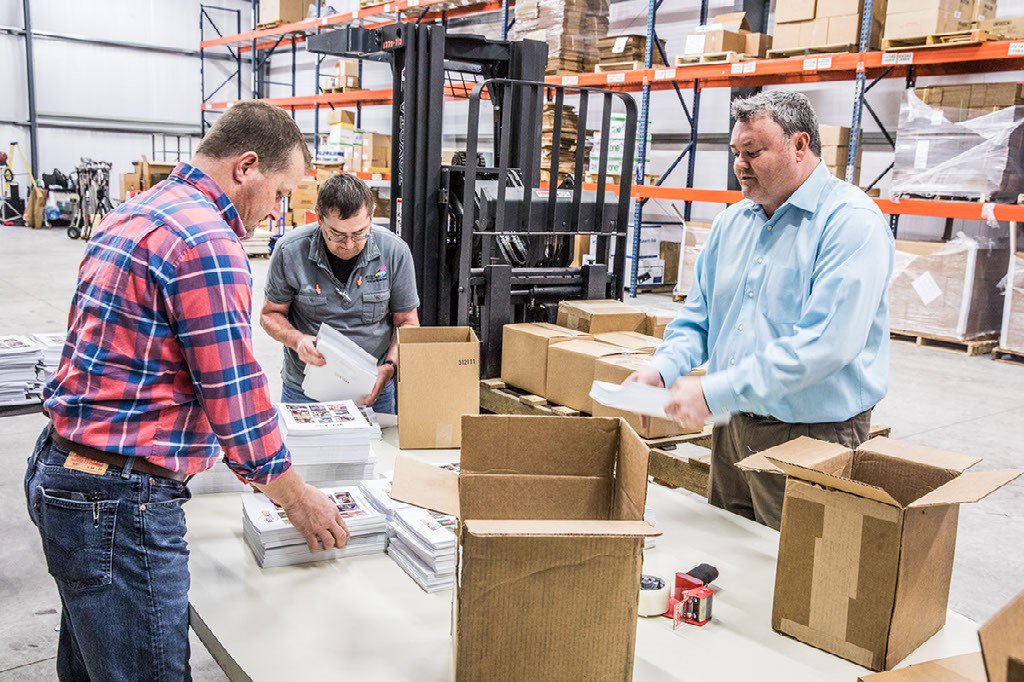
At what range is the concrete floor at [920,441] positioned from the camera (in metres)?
3.47

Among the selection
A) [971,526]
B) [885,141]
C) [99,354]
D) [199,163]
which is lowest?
[971,526]

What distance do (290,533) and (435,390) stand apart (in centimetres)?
97

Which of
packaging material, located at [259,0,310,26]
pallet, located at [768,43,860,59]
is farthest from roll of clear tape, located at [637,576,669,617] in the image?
packaging material, located at [259,0,310,26]

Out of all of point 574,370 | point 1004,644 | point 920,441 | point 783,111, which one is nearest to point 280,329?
point 574,370

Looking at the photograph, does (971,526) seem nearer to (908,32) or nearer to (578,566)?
(578,566)

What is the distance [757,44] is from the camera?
31.7 ft

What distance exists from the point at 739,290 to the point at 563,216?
231cm

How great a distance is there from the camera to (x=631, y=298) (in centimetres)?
1110

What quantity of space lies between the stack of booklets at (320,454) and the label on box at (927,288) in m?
7.61

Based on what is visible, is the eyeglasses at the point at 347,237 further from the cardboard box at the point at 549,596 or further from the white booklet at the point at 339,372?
the cardboard box at the point at 549,596

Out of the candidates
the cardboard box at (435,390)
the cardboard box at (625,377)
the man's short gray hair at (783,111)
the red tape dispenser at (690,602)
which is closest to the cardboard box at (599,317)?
the cardboard box at (625,377)

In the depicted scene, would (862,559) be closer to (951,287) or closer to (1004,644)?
(1004,644)

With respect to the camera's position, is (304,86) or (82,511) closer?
(82,511)

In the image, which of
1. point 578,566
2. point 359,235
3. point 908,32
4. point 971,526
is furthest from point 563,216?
point 908,32
